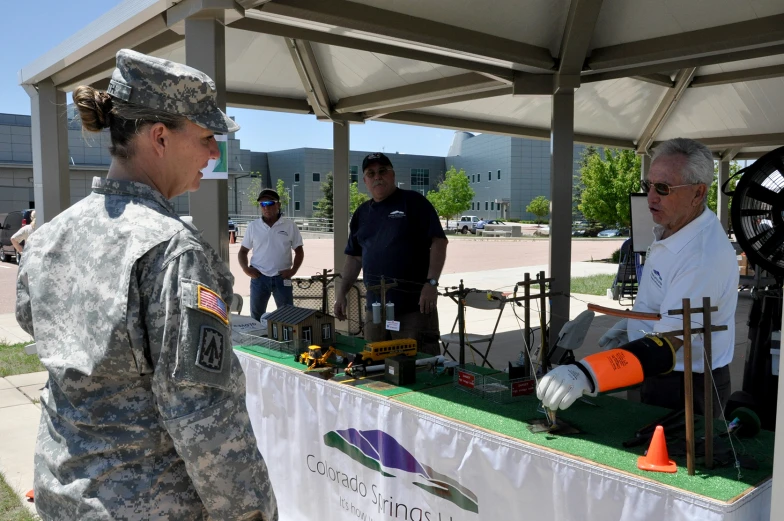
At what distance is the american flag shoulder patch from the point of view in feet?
3.88

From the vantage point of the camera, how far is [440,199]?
51.9m

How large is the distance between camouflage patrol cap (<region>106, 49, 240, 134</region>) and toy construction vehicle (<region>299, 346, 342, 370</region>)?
1.83 meters

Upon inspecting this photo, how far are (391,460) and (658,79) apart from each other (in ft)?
22.9

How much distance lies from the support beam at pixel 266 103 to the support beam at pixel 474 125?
1.05 metres

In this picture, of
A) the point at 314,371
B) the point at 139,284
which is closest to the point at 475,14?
the point at 314,371

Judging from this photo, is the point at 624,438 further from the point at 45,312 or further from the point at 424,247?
the point at 424,247

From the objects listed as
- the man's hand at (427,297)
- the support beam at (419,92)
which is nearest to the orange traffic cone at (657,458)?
the man's hand at (427,297)

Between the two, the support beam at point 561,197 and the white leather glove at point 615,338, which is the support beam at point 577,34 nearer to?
the support beam at point 561,197

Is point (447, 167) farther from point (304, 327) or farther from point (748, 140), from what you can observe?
point (304, 327)

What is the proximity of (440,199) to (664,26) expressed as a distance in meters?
47.3

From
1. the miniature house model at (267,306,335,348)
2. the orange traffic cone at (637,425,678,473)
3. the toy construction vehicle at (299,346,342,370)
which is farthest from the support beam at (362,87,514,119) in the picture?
the orange traffic cone at (637,425,678,473)

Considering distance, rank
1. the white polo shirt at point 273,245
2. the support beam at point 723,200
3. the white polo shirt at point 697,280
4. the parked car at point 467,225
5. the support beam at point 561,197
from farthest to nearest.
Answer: the parked car at point 467,225 < the support beam at point 723,200 < the white polo shirt at point 273,245 < the support beam at point 561,197 < the white polo shirt at point 697,280

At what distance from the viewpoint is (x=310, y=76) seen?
6.47 m

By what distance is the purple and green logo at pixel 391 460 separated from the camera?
2.20 metres
